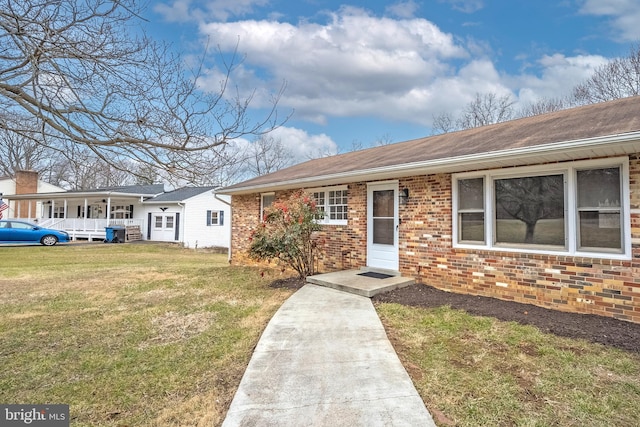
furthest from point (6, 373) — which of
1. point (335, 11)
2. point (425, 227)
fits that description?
point (335, 11)

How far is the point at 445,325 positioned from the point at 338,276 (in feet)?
10.1

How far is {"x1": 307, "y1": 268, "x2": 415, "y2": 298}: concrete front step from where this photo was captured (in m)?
6.20

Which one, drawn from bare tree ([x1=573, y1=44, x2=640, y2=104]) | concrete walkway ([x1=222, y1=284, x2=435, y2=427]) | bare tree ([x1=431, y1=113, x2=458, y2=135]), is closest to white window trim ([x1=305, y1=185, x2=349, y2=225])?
concrete walkway ([x1=222, y1=284, x2=435, y2=427])

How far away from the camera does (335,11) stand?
886 cm

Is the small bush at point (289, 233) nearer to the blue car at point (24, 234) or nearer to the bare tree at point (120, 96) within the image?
the bare tree at point (120, 96)

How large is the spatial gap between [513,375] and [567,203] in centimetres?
308

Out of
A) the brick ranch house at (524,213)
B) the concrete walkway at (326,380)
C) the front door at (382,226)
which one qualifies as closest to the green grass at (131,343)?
the concrete walkway at (326,380)

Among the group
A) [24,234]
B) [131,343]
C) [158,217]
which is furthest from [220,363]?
[158,217]

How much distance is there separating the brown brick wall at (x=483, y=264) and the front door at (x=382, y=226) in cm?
17

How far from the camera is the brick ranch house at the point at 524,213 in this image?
15.3 feet

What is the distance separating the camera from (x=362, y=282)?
21.9 ft

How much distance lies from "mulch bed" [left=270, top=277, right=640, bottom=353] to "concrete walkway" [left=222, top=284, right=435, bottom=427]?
1371 millimetres

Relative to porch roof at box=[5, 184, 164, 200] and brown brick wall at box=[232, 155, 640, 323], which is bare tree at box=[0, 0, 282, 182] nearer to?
brown brick wall at box=[232, 155, 640, 323]

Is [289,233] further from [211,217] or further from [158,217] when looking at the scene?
[158,217]
